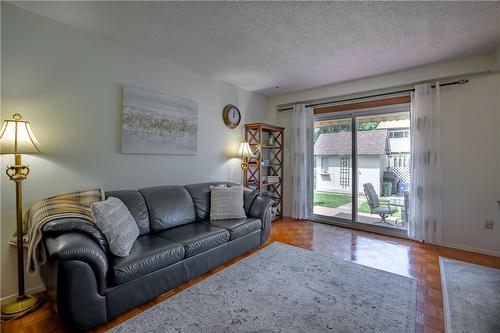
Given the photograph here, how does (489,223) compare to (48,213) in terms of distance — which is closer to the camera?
(48,213)

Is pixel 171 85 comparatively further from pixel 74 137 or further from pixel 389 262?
pixel 389 262

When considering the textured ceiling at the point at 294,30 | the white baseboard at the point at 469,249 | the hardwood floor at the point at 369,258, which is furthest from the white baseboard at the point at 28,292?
the white baseboard at the point at 469,249

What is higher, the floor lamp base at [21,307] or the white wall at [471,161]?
the white wall at [471,161]

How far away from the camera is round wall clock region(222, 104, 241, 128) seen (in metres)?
3.96

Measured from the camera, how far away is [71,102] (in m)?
2.34

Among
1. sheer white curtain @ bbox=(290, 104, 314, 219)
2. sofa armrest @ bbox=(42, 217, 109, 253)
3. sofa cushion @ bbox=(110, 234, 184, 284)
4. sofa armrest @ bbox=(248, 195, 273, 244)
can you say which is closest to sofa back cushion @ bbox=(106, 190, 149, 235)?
sofa cushion @ bbox=(110, 234, 184, 284)

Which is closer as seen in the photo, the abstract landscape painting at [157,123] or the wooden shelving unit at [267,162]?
the abstract landscape painting at [157,123]

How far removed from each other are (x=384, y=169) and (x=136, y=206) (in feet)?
12.2

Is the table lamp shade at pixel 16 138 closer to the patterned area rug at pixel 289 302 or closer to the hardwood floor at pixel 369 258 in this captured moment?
the hardwood floor at pixel 369 258

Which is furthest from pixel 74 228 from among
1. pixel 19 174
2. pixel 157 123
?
pixel 157 123

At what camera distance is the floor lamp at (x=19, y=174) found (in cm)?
178

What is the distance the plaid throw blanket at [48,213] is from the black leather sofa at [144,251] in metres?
Result: 0.08

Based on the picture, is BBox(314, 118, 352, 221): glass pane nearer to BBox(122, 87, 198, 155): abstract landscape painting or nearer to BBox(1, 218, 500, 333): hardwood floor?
BBox(1, 218, 500, 333): hardwood floor

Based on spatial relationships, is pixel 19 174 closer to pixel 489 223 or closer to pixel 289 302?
pixel 289 302
